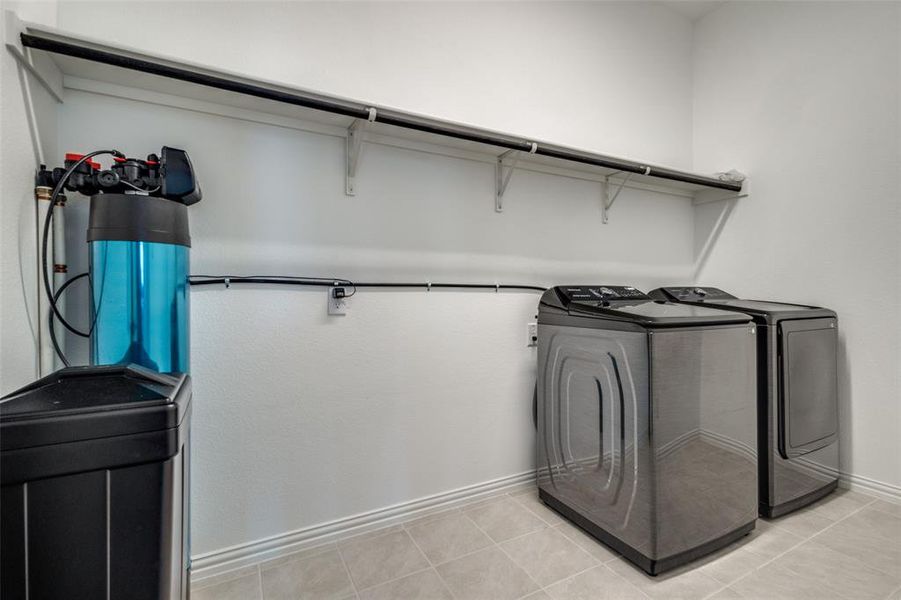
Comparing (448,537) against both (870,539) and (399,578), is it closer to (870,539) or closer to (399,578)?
(399,578)

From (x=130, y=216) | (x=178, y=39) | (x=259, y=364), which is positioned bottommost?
(x=259, y=364)

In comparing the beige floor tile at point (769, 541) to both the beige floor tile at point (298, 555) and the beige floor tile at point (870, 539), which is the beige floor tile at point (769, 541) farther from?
the beige floor tile at point (298, 555)

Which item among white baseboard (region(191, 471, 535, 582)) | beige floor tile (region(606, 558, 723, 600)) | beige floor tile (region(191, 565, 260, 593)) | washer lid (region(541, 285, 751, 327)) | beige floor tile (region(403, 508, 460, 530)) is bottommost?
beige floor tile (region(606, 558, 723, 600))

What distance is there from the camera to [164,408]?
2.35 feet

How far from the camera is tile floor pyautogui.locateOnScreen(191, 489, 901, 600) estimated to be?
5.00 ft

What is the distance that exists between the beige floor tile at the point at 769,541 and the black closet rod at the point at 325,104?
1.89 meters

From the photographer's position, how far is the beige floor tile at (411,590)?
1.50 meters

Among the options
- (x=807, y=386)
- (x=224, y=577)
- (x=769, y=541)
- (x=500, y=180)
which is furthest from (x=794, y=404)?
(x=224, y=577)

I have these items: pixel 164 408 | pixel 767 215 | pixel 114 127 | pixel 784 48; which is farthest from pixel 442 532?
pixel 784 48

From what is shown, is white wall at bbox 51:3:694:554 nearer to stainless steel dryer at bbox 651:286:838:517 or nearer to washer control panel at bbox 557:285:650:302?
washer control panel at bbox 557:285:650:302

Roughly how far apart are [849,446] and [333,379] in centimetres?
283

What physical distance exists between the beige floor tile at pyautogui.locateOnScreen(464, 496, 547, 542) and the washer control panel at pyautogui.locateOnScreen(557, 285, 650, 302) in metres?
1.09

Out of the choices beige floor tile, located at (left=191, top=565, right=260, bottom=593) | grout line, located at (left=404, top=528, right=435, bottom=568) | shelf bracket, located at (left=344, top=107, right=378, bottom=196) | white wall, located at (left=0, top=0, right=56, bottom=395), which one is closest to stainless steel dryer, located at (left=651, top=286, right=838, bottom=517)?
grout line, located at (left=404, top=528, right=435, bottom=568)

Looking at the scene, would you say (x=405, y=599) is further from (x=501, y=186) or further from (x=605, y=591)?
(x=501, y=186)
